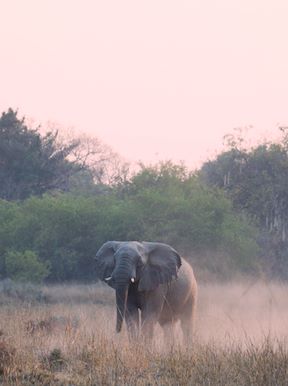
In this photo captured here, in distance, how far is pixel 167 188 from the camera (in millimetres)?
33281

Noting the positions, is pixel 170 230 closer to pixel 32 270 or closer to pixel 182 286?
pixel 32 270

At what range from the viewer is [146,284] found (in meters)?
15.0

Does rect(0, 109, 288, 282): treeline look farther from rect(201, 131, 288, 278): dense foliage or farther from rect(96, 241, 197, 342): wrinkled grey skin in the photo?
rect(96, 241, 197, 342): wrinkled grey skin

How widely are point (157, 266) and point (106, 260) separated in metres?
0.82

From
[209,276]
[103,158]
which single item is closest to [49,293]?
[209,276]

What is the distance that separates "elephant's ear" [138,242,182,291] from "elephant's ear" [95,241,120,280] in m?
0.52

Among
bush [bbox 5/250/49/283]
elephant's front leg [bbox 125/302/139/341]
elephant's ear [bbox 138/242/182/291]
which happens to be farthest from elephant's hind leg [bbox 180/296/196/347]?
bush [bbox 5/250/49/283]

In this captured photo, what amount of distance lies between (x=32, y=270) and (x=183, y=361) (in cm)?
1937

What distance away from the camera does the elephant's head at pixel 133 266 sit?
1441 centimetres

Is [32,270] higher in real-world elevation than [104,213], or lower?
lower

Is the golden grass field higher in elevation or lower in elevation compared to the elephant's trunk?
lower

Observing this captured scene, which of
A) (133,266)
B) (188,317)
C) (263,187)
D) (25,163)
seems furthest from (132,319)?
(25,163)

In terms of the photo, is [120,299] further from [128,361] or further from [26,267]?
[26,267]

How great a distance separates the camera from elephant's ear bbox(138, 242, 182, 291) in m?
15.1
